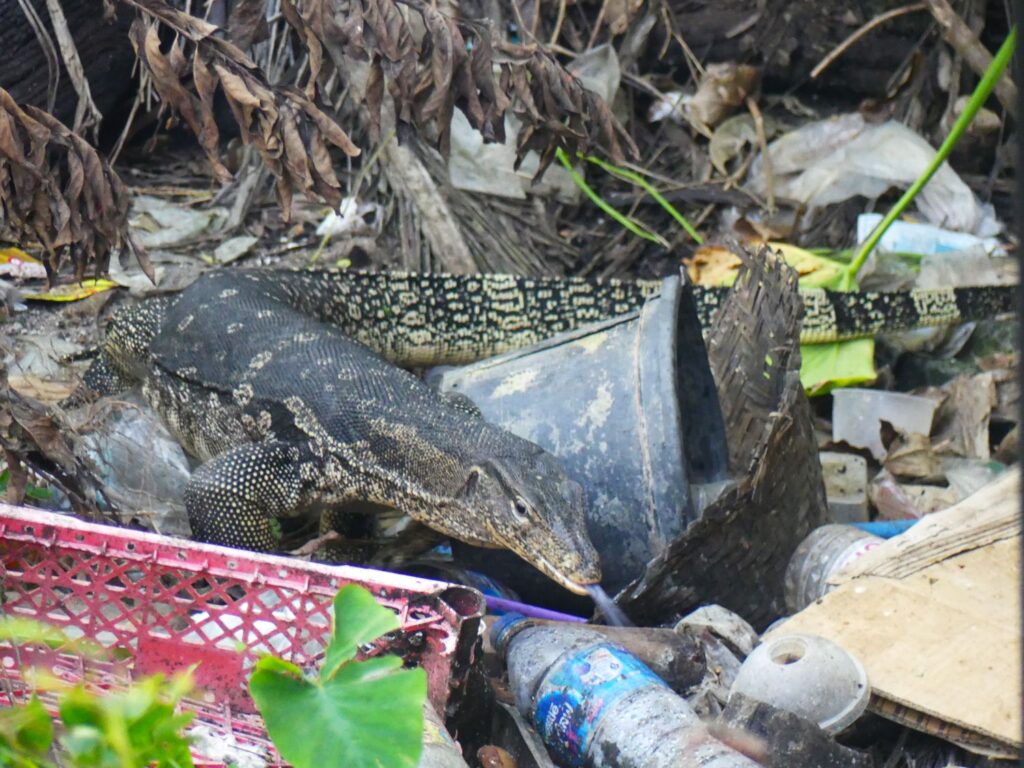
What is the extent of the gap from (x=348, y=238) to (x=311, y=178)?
103 inches

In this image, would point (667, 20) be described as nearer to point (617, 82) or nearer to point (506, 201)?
point (617, 82)

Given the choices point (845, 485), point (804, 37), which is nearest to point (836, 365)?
point (845, 485)

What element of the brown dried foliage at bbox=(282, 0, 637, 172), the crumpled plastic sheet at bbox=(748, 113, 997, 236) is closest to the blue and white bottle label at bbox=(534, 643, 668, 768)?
the brown dried foliage at bbox=(282, 0, 637, 172)

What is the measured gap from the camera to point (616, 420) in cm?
339

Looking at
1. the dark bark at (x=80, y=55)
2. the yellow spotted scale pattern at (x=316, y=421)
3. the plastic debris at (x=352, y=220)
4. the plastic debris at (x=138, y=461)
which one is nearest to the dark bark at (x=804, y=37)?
the plastic debris at (x=352, y=220)

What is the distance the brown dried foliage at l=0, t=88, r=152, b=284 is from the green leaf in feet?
9.04

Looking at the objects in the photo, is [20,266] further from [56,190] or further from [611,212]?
[611,212]

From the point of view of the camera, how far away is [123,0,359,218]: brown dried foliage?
8.89 ft

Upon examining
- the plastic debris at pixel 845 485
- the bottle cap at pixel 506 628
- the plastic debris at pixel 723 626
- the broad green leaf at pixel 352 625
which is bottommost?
the plastic debris at pixel 845 485

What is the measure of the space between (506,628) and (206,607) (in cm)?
72

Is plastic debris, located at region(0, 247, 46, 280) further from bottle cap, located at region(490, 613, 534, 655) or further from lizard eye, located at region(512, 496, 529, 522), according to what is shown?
bottle cap, located at region(490, 613, 534, 655)

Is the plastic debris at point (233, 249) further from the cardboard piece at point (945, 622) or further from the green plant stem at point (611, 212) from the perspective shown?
the cardboard piece at point (945, 622)

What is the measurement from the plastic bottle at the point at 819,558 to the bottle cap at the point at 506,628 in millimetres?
809

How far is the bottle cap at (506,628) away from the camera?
272 centimetres
